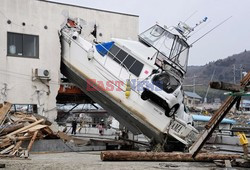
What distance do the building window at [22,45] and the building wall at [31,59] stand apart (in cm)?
19

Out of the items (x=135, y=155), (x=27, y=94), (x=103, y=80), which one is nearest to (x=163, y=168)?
(x=135, y=155)

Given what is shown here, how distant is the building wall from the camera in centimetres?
1675

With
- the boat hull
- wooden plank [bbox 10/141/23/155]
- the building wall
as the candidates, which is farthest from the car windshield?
wooden plank [bbox 10/141/23/155]

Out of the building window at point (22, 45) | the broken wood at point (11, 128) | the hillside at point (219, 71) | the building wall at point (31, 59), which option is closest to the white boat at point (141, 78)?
the building wall at point (31, 59)

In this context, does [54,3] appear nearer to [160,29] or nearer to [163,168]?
[160,29]

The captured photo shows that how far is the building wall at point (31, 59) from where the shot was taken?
16.8 meters

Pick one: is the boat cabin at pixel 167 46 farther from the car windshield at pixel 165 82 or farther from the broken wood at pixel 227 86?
the broken wood at pixel 227 86

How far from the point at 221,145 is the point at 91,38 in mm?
8798

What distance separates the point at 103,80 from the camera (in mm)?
16203

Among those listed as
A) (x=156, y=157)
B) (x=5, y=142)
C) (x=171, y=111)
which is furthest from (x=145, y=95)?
(x=5, y=142)

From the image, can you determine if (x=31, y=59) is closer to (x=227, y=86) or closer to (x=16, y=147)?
(x=16, y=147)

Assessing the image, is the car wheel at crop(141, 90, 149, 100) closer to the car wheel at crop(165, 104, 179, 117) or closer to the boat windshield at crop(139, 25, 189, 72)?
the car wheel at crop(165, 104, 179, 117)

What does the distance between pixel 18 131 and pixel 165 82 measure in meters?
Answer: 6.34

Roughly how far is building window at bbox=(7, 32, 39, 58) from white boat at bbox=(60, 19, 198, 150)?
60.4 inches
